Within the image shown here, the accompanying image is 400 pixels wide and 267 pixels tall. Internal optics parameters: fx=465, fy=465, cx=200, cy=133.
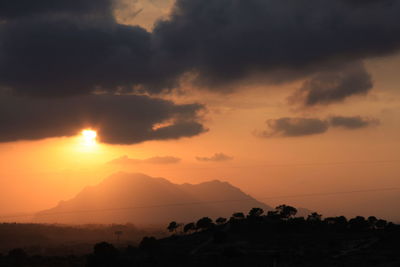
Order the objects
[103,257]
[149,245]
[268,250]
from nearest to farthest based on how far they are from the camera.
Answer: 1. [103,257]
2. [268,250]
3. [149,245]

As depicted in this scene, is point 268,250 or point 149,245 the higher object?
point 149,245

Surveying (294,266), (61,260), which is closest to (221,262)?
(294,266)

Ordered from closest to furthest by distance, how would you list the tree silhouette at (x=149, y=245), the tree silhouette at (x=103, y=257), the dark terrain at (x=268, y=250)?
the dark terrain at (x=268, y=250), the tree silhouette at (x=103, y=257), the tree silhouette at (x=149, y=245)

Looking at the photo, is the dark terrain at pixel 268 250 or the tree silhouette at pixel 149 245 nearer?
the dark terrain at pixel 268 250

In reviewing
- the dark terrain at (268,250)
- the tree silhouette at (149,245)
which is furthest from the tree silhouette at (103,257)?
the tree silhouette at (149,245)

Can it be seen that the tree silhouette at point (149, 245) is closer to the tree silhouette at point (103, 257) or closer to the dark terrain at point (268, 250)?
the dark terrain at point (268, 250)

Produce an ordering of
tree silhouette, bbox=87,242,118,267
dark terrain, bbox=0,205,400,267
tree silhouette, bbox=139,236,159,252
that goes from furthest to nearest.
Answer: tree silhouette, bbox=139,236,159,252, tree silhouette, bbox=87,242,118,267, dark terrain, bbox=0,205,400,267

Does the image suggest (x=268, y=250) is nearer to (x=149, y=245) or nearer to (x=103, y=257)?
(x=149, y=245)

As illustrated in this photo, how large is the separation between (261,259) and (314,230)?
58.1 m

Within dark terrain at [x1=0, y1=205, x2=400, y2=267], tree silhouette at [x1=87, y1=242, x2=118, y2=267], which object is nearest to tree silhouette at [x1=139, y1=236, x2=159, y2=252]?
dark terrain at [x1=0, y1=205, x2=400, y2=267]

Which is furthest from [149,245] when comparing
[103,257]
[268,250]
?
[268,250]

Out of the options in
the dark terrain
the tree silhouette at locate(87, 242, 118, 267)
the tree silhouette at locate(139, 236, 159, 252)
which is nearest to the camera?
the dark terrain

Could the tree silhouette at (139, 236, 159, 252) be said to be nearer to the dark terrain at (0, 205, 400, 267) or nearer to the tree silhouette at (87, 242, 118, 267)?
the dark terrain at (0, 205, 400, 267)

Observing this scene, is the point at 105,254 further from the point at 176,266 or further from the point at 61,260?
the point at 61,260
